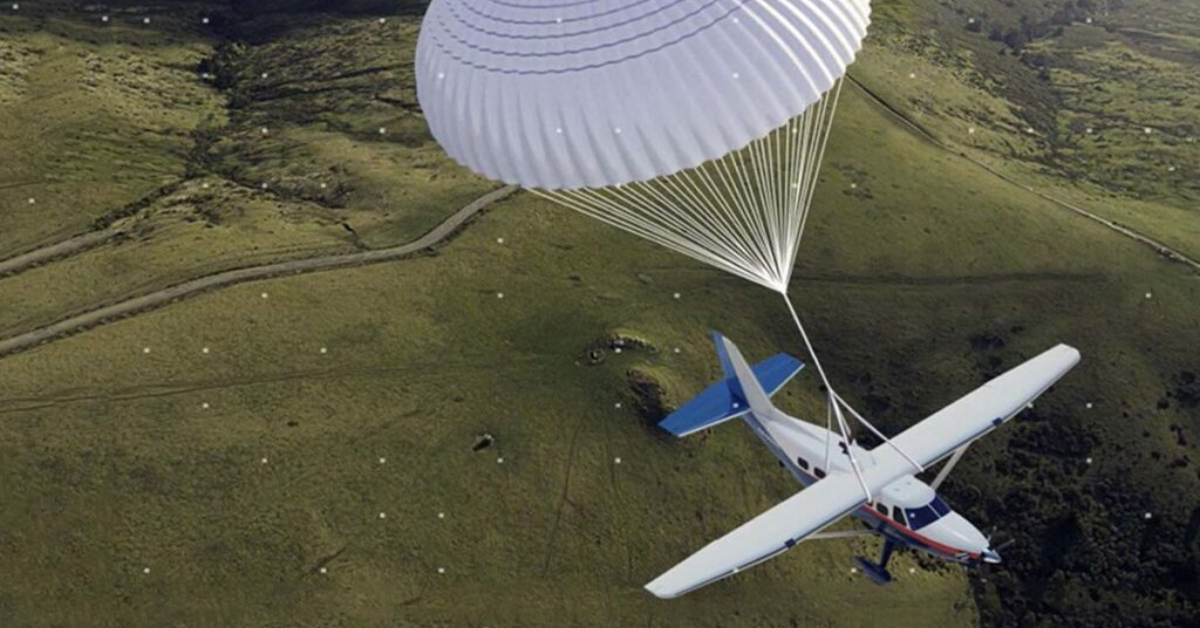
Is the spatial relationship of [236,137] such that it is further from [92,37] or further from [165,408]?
[165,408]

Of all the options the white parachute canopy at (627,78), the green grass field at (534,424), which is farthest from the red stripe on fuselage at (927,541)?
the green grass field at (534,424)

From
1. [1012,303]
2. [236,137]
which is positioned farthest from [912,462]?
[236,137]

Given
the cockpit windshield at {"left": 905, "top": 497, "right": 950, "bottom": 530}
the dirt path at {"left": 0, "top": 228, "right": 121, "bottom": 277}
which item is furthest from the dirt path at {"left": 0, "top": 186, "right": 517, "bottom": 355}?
the cockpit windshield at {"left": 905, "top": 497, "right": 950, "bottom": 530}

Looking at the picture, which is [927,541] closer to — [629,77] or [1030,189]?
[629,77]

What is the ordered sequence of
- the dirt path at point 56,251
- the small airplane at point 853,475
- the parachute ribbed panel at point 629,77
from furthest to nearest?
the dirt path at point 56,251 → the small airplane at point 853,475 → the parachute ribbed panel at point 629,77

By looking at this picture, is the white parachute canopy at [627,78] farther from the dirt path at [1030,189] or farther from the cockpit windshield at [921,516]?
the dirt path at [1030,189]

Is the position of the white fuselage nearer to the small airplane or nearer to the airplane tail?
the small airplane
